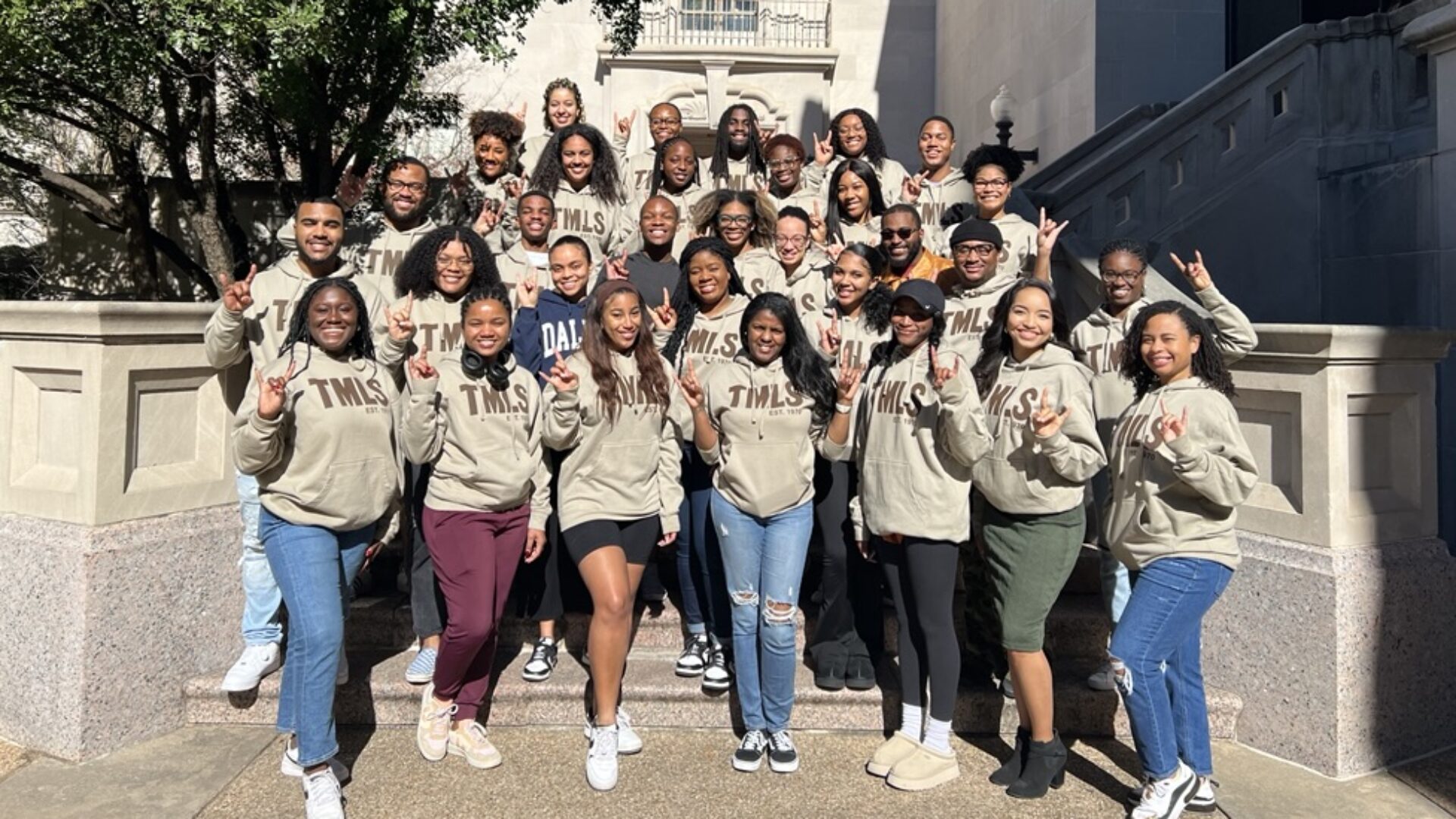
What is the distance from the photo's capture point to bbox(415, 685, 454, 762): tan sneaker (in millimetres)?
4152

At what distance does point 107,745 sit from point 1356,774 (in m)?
5.36

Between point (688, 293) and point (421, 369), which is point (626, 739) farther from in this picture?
point (688, 293)

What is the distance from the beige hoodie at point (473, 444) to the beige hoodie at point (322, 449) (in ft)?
0.57

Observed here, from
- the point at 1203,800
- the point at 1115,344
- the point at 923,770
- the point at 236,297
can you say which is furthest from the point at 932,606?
the point at 236,297

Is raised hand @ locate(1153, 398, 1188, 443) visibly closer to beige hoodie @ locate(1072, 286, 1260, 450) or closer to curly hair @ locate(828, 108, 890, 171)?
beige hoodie @ locate(1072, 286, 1260, 450)

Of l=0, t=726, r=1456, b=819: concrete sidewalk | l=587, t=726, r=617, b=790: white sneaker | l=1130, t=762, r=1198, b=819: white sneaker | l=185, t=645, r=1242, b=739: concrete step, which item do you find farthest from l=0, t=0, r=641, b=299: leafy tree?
l=1130, t=762, r=1198, b=819: white sneaker

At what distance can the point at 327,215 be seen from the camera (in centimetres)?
453

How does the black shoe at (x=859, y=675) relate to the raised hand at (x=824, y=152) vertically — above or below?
below

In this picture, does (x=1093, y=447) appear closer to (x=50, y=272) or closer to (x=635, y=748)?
(x=635, y=748)

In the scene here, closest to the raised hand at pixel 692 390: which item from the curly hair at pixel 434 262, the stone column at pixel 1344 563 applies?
the curly hair at pixel 434 262

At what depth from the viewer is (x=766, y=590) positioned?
407cm

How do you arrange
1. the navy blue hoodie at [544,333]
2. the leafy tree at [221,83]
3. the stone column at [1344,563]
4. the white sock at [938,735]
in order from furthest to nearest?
the leafy tree at [221,83], the navy blue hoodie at [544,333], the stone column at [1344,563], the white sock at [938,735]

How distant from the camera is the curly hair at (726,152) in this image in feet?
21.7

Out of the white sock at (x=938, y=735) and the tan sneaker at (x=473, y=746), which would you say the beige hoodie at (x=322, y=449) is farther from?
the white sock at (x=938, y=735)
